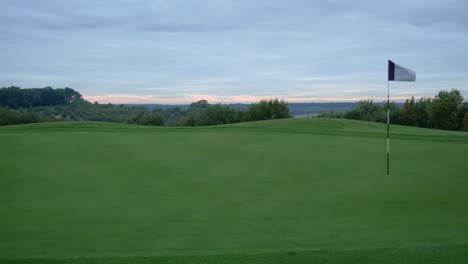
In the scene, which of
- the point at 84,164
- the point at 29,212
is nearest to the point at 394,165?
the point at 84,164

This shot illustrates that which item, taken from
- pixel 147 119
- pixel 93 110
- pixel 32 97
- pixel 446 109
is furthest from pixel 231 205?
pixel 93 110

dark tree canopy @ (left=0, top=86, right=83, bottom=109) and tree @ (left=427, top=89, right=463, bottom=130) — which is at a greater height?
dark tree canopy @ (left=0, top=86, right=83, bottom=109)

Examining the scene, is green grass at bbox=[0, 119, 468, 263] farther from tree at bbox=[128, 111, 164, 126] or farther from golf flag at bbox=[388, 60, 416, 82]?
tree at bbox=[128, 111, 164, 126]

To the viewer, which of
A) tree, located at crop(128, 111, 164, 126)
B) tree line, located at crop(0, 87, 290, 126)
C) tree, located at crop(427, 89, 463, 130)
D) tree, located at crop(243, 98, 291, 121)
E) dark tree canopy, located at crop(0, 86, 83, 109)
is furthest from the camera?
dark tree canopy, located at crop(0, 86, 83, 109)

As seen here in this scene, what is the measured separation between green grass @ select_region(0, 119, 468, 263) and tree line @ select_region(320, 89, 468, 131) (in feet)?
99.8

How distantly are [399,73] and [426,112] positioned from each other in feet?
124

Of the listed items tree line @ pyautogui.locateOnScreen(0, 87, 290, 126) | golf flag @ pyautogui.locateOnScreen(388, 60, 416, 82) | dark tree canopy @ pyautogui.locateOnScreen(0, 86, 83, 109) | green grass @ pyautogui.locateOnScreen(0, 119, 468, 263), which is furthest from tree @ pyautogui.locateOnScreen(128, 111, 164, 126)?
golf flag @ pyautogui.locateOnScreen(388, 60, 416, 82)

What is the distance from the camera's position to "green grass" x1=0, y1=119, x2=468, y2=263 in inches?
161

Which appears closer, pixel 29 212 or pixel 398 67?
pixel 29 212

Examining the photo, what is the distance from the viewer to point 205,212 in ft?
17.2

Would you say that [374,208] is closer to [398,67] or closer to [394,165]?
[394,165]

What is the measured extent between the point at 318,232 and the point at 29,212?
10.9 feet

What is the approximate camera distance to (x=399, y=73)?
8828mm

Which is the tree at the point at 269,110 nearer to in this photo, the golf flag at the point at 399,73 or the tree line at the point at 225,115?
the tree line at the point at 225,115
